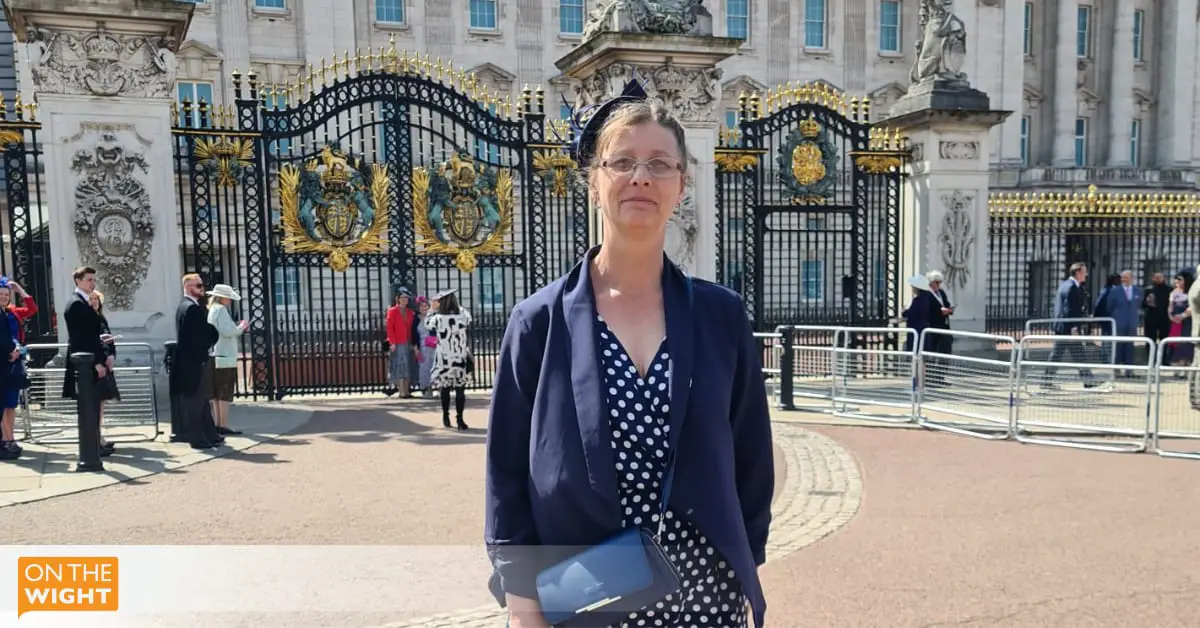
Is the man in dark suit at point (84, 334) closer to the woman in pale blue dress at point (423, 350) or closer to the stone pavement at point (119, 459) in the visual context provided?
the stone pavement at point (119, 459)

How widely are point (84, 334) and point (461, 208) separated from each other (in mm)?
5148

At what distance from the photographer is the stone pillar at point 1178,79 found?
39938 mm

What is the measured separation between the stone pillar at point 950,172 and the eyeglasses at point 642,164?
11.7m

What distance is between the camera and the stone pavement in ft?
22.0

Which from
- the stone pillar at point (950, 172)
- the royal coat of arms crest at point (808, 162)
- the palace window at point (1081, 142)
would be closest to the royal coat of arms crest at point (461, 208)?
the royal coat of arms crest at point (808, 162)

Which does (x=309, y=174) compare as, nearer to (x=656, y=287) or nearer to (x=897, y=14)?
(x=656, y=287)

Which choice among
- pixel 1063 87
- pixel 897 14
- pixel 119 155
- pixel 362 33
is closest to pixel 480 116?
pixel 119 155

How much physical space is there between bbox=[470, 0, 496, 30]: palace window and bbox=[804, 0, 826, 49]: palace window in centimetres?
1282

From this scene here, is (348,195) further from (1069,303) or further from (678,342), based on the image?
(1069,303)

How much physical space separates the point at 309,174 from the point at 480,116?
2442 millimetres

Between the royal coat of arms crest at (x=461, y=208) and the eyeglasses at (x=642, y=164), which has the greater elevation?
the royal coat of arms crest at (x=461, y=208)

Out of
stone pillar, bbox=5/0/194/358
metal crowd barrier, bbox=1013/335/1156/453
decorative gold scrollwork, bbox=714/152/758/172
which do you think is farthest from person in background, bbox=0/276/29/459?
metal crowd barrier, bbox=1013/335/1156/453

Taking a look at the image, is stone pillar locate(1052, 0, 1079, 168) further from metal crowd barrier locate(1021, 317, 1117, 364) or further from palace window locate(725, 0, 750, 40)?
metal crowd barrier locate(1021, 317, 1117, 364)

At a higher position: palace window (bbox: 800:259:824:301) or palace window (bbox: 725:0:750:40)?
palace window (bbox: 725:0:750:40)
